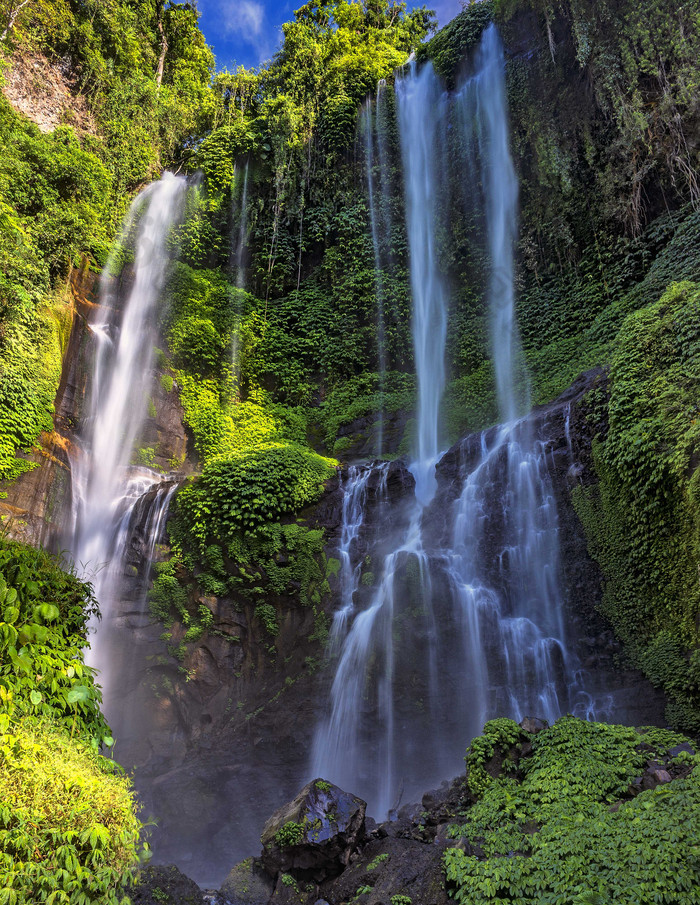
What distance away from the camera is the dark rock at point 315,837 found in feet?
18.7

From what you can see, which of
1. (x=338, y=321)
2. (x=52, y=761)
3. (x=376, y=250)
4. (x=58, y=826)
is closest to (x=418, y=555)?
(x=52, y=761)

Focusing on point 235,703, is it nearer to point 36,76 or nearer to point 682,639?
point 682,639

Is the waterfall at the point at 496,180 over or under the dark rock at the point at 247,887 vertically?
over

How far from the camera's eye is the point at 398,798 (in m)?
7.96

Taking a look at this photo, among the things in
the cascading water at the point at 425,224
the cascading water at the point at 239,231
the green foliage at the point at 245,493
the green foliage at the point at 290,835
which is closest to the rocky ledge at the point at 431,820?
the green foliage at the point at 290,835

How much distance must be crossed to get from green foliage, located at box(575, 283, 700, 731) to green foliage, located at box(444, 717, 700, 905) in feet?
6.54

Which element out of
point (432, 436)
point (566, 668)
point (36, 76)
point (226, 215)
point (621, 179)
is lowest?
point (566, 668)

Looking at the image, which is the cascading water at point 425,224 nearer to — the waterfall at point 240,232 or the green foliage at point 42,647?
the waterfall at point 240,232

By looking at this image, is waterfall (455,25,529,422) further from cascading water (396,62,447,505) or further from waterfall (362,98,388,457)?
waterfall (362,98,388,457)

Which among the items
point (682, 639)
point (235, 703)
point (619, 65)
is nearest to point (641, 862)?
point (682, 639)

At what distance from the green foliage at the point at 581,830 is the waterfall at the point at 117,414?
854cm

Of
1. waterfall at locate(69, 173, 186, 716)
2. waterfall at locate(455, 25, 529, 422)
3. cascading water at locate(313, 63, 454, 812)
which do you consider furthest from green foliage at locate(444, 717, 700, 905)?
waterfall at locate(455, 25, 529, 422)

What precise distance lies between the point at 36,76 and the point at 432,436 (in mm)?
20071

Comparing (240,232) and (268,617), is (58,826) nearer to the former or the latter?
(268,617)
